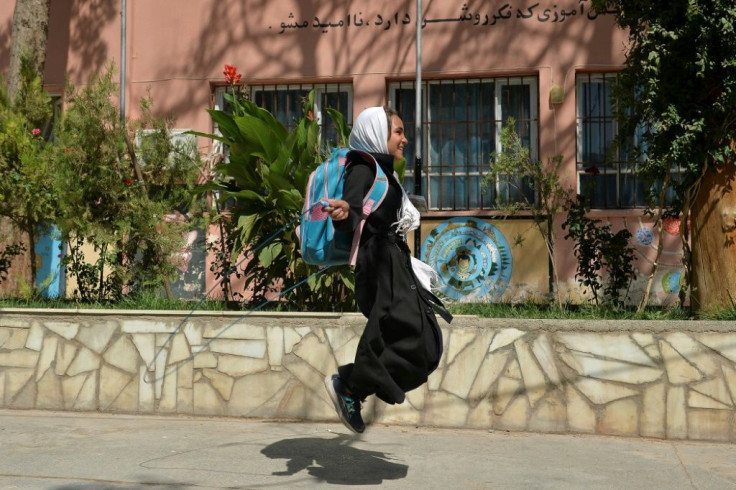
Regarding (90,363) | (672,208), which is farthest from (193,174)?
(672,208)

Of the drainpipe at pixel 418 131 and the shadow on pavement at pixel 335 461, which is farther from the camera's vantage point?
the drainpipe at pixel 418 131

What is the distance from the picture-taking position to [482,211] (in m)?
12.2

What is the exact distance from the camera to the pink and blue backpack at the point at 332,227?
5.06 metres

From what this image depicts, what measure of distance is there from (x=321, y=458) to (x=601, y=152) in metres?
7.34

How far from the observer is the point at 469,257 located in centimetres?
1220

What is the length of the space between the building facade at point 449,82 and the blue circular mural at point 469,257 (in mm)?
14

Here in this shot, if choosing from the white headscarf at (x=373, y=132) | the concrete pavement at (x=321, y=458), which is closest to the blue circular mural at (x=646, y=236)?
the concrete pavement at (x=321, y=458)

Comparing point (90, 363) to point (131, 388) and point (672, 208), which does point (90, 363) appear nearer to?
point (131, 388)

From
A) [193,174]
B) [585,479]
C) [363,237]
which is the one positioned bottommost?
[585,479]

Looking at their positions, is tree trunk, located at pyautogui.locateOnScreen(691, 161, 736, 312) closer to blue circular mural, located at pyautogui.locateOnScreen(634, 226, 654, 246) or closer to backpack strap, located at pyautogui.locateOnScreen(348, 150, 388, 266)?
backpack strap, located at pyautogui.locateOnScreen(348, 150, 388, 266)

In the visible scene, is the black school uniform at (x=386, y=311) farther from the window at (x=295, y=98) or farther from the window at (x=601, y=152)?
Answer: the window at (x=295, y=98)

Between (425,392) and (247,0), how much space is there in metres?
7.62

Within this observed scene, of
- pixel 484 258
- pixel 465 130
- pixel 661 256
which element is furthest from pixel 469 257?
pixel 661 256

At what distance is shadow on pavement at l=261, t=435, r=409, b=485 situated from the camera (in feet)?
18.0
